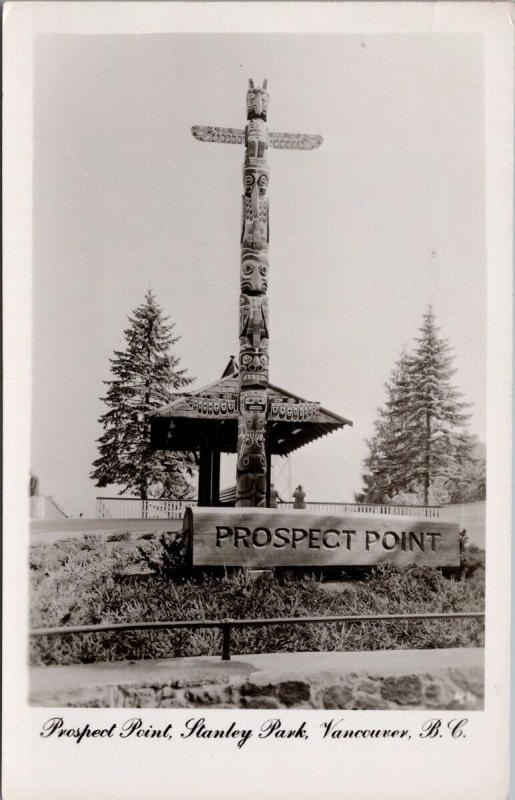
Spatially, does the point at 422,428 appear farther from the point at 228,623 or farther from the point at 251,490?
the point at 228,623

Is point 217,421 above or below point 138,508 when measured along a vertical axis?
above

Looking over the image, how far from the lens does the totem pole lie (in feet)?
18.3

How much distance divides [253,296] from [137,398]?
116 cm

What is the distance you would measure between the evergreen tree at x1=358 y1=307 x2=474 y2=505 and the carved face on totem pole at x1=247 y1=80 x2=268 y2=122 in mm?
1857

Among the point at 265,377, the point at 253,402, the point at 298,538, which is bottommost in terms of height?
the point at 298,538

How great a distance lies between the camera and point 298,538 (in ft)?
18.6

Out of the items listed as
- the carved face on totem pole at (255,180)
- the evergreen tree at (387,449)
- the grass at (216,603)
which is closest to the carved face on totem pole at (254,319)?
the carved face on totem pole at (255,180)

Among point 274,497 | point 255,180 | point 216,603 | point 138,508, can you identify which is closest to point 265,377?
point 274,497

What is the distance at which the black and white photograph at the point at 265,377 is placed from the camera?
16.8 ft

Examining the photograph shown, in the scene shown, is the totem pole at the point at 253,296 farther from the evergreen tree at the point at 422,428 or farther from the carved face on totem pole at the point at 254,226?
the evergreen tree at the point at 422,428

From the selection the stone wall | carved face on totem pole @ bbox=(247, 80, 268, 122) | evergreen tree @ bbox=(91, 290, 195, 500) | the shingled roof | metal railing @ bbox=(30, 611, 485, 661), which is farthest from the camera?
the shingled roof

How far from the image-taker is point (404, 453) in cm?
571

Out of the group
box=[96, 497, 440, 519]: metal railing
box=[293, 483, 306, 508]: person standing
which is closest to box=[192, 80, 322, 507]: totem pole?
box=[293, 483, 306, 508]: person standing

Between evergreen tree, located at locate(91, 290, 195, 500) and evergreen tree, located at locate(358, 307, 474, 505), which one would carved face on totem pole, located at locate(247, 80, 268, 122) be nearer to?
evergreen tree, located at locate(91, 290, 195, 500)
